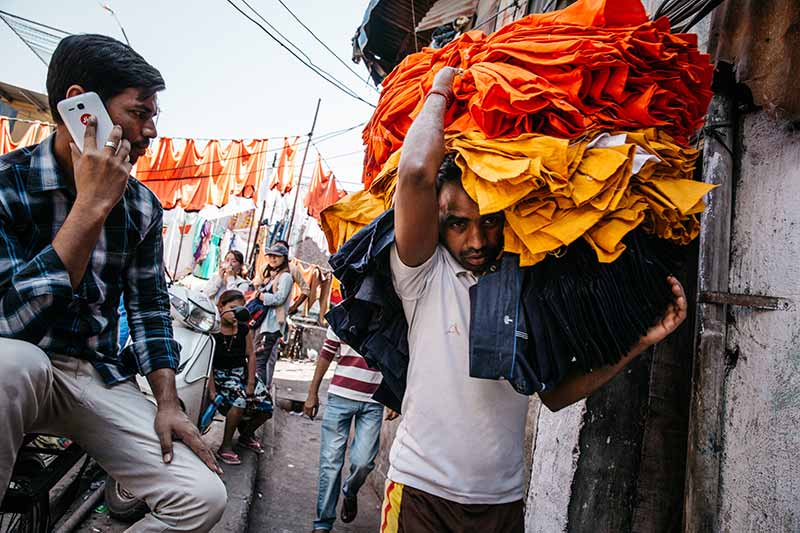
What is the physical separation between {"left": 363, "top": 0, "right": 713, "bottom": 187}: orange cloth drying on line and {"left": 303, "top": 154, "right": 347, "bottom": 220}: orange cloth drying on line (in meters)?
12.0

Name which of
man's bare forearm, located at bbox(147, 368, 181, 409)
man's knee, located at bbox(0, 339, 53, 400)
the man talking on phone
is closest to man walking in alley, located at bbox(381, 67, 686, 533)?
the man talking on phone

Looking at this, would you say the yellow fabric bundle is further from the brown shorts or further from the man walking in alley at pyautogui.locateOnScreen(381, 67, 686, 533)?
the brown shorts

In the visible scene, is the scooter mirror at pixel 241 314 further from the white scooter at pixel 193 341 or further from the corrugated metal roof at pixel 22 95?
the corrugated metal roof at pixel 22 95

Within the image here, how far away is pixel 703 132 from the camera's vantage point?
7.00ft

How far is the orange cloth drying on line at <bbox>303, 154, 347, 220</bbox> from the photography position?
13.4 m

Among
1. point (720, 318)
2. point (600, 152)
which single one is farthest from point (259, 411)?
point (600, 152)

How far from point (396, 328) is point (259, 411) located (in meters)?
4.04

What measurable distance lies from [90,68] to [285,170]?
1135cm

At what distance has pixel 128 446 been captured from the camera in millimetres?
1604

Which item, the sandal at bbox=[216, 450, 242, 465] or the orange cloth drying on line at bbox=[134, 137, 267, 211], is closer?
the sandal at bbox=[216, 450, 242, 465]

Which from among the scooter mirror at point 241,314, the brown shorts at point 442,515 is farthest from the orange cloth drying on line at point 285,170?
the brown shorts at point 442,515

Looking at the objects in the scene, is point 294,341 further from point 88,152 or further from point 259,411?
point 88,152

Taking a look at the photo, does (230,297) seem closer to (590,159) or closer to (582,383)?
(582,383)

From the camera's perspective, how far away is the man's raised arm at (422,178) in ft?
4.57
